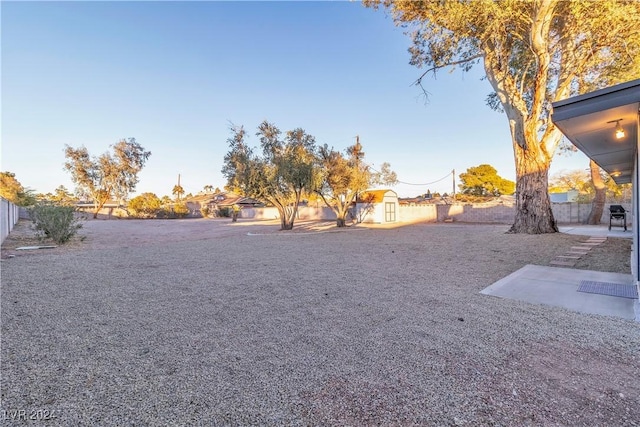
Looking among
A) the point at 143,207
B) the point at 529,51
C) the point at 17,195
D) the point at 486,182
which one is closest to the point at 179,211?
the point at 143,207

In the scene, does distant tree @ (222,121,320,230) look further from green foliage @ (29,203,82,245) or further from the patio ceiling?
the patio ceiling

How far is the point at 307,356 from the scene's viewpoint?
2.44 meters

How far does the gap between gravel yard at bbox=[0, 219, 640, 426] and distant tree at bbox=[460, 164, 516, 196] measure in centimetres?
3535

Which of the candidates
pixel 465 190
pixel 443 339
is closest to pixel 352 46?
pixel 443 339

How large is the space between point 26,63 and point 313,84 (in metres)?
11.8

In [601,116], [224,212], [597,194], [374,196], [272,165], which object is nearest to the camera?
[601,116]

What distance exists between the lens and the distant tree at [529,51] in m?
9.10

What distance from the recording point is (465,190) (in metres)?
37.2

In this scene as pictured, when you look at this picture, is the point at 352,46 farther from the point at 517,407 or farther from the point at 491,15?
the point at 517,407

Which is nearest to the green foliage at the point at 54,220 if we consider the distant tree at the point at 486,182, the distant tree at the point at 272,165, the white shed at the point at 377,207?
the distant tree at the point at 272,165

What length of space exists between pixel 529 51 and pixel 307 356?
14.5 meters

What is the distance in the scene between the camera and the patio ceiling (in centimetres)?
305

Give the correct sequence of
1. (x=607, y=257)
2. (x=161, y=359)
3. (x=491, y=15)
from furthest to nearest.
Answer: (x=491, y=15) < (x=607, y=257) < (x=161, y=359)

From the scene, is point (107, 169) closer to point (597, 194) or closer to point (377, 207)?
point (377, 207)
